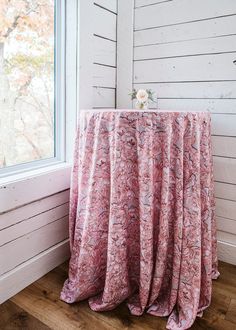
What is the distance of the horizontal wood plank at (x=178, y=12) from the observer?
5.14ft

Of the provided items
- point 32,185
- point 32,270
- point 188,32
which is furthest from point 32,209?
point 188,32

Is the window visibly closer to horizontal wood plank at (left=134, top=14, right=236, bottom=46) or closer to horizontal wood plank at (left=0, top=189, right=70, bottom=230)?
horizontal wood plank at (left=0, top=189, right=70, bottom=230)

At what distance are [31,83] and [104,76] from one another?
1.76ft

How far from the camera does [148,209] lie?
117 cm

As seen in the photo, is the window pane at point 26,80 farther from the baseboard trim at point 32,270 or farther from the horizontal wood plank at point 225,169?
the horizontal wood plank at point 225,169

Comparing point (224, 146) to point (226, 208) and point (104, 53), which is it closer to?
point (226, 208)

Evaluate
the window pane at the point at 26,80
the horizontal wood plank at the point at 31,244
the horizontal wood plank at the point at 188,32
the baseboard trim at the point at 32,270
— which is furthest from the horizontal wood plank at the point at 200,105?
the baseboard trim at the point at 32,270

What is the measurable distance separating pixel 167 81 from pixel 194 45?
257 millimetres

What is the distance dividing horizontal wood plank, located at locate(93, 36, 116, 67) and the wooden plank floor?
54.8 inches

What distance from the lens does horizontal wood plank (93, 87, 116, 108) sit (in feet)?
5.96

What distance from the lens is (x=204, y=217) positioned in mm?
1256

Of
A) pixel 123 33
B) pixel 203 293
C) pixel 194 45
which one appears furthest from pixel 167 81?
pixel 203 293

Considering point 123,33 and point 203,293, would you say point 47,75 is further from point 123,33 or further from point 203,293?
point 203,293

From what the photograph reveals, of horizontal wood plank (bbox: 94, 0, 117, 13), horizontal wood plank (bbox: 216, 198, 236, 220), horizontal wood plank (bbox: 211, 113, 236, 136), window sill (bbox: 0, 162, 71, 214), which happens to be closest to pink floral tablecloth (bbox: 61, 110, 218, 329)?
window sill (bbox: 0, 162, 71, 214)
